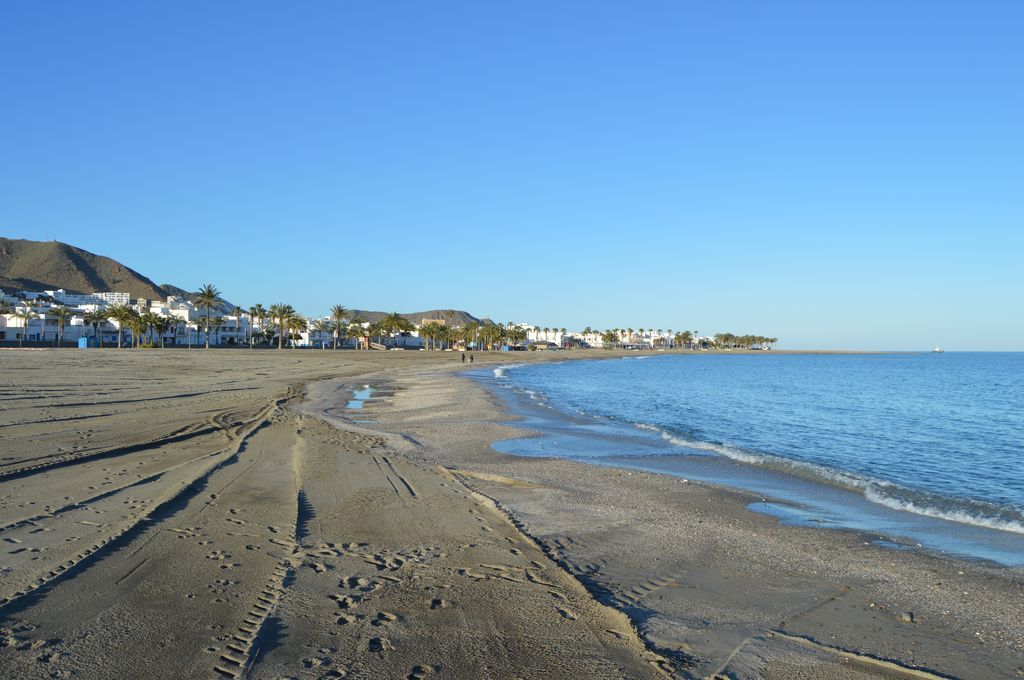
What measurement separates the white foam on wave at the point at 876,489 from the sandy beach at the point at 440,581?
9.55 feet

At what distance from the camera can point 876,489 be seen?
1298 cm

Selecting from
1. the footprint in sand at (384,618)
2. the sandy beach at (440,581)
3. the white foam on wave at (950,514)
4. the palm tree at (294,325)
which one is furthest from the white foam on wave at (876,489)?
the palm tree at (294,325)

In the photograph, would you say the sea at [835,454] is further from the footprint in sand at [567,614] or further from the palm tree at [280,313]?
the palm tree at [280,313]

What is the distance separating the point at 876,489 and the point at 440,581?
10.2 metres

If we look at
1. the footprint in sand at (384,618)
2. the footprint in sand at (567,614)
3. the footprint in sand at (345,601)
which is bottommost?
the footprint in sand at (567,614)

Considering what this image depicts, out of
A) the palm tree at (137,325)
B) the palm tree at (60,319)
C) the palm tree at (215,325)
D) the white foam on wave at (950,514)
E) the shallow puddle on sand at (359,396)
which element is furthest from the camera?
the palm tree at (215,325)

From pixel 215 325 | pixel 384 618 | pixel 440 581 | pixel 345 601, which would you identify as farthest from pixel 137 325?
pixel 384 618

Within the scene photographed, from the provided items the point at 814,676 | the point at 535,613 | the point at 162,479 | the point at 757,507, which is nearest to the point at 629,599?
the point at 535,613

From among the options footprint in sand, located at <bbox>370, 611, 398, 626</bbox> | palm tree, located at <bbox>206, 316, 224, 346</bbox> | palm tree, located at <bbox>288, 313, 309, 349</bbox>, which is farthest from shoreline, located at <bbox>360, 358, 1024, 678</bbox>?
palm tree, located at <bbox>206, 316, 224, 346</bbox>

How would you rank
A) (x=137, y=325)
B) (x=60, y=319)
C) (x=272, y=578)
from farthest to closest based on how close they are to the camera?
(x=137, y=325)
(x=60, y=319)
(x=272, y=578)

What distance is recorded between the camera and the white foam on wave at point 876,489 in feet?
35.1

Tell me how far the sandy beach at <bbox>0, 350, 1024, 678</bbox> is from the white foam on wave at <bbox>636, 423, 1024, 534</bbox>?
9.55 feet

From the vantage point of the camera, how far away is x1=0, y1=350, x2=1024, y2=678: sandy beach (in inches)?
193

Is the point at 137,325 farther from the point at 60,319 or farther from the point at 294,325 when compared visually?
the point at 294,325
